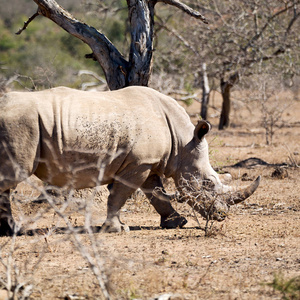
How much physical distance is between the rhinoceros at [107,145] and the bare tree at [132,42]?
58.4 inches

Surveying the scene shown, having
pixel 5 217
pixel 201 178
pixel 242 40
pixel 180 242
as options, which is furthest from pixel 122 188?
pixel 242 40

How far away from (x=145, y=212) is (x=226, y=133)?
8.84 metres

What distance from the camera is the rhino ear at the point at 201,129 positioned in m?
6.73

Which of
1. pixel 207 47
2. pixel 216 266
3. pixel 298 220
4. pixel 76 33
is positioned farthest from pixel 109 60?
pixel 207 47

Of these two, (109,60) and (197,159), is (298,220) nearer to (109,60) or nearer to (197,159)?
(197,159)

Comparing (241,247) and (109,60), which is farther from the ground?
(109,60)

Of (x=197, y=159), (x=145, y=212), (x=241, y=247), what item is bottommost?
(x=145, y=212)

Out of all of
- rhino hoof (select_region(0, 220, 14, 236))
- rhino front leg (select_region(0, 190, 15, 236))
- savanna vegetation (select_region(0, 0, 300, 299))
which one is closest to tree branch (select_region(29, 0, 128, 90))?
savanna vegetation (select_region(0, 0, 300, 299))

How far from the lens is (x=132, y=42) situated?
8.30 meters

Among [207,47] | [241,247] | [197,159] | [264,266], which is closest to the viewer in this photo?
[264,266]

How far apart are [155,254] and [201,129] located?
195cm

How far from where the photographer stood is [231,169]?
35.0 ft

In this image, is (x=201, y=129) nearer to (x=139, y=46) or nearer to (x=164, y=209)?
(x=164, y=209)

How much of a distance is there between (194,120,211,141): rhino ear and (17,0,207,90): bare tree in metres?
1.79
